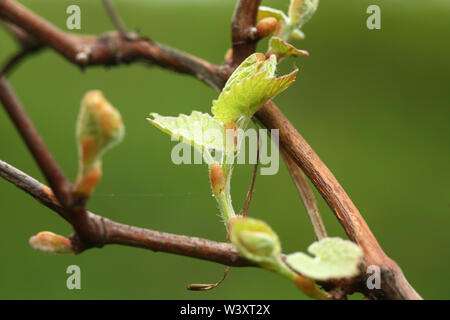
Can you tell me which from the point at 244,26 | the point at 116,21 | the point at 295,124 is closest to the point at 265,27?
the point at 244,26

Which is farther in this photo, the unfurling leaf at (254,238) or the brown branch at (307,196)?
the brown branch at (307,196)

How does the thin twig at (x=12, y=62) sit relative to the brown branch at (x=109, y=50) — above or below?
below

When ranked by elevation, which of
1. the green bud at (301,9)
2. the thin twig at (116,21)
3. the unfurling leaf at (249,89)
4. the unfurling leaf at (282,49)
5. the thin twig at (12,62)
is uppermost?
the thin twig at (116,21)

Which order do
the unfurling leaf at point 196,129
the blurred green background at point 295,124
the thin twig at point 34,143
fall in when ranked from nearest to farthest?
the thin twig at point 34,143
the unfurling leaf at point 196,129
the blurred green background at point 295,124

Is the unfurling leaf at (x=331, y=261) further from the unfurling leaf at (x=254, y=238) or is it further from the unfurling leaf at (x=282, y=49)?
the unfurling leaf at (x=282, y=49)

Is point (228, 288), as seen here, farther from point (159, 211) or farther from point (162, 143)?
point (162, 143)

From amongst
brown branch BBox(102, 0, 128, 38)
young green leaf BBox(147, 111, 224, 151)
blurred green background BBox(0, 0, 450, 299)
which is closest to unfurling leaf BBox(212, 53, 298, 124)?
young green leaf BBox(147, 111, 224, 151)

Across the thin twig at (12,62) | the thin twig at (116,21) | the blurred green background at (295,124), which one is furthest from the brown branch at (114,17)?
the blurred green background at (295,124)
